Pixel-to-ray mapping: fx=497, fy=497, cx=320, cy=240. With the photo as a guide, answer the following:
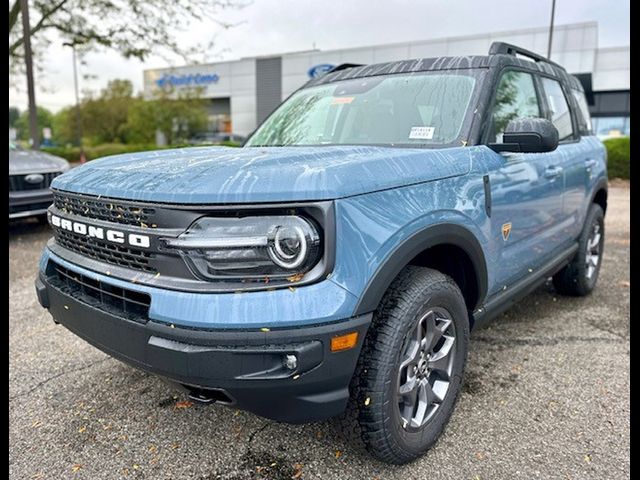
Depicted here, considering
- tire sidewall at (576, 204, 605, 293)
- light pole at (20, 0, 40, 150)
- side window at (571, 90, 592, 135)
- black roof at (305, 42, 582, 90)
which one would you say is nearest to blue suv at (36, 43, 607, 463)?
black roof at (305, 42, 582, 90)

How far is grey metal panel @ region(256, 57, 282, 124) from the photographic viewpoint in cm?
3788

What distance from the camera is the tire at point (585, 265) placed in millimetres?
4238

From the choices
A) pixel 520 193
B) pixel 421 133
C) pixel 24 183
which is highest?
pixel 421 133

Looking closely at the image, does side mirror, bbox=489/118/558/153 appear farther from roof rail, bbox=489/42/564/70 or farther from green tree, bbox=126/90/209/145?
green tree, bbox=126/90/209/145

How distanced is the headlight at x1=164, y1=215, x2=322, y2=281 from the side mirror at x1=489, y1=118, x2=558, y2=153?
1382 mm

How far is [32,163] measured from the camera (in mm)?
6980

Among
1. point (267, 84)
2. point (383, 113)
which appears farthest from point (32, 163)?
point (267, 84)

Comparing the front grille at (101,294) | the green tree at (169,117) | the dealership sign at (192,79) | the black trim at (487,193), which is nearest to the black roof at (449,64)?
the black trim at (487,193)

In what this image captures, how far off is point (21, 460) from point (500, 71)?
3.18 metres

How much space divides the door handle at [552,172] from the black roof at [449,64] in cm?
70

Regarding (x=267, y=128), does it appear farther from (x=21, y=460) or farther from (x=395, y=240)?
(x=21, y=460)

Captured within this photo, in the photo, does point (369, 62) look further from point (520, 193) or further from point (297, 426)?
point (297, 426)

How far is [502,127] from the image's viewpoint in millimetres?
2928

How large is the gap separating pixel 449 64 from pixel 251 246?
1976 mm
